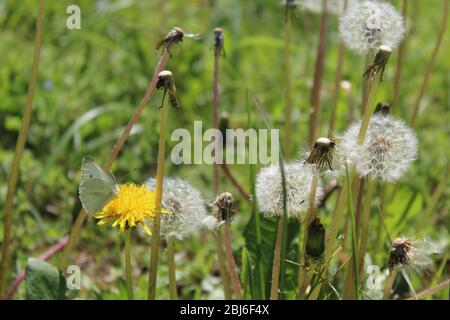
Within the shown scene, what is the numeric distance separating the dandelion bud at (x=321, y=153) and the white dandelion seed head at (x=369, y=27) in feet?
1.22

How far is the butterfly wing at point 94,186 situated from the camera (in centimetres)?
131

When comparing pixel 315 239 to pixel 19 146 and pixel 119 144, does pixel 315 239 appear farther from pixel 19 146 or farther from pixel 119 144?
pixel 19 146

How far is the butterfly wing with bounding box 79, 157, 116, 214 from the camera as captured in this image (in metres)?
1.31

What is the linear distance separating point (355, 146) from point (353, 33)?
34 cm

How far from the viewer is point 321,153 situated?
1.24 meters

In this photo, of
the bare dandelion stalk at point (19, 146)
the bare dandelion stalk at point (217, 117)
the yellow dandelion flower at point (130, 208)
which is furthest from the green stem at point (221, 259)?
the bare dandelion stalk at point (19, 146)

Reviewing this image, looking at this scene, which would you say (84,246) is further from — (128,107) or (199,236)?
(128,107)

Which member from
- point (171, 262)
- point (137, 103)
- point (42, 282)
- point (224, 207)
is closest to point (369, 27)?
point (224, 207)

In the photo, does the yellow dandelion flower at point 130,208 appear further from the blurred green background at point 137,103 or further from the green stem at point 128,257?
the blurred green background at point 137,103

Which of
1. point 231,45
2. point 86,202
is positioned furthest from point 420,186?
point 86,202

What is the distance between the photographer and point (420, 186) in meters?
2.62

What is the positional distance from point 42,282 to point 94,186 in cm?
37

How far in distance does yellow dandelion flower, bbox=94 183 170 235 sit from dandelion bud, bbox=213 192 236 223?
97mm
